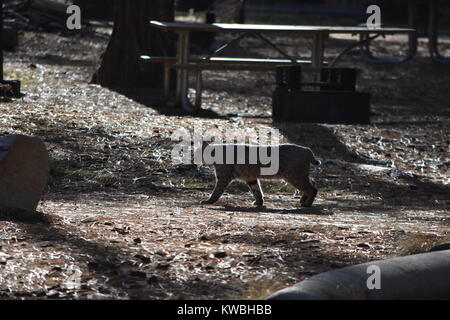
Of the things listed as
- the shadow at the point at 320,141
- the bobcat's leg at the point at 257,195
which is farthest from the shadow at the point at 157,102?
the bobcat's leg at the point at 257,195

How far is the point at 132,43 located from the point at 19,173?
10.4 meters

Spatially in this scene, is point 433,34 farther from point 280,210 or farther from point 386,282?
point 386,282

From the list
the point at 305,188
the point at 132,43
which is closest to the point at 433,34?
the point at 132,43

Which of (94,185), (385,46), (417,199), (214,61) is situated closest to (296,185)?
(417,199)

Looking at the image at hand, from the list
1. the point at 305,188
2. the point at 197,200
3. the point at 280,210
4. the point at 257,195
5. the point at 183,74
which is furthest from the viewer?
the point at 183,74

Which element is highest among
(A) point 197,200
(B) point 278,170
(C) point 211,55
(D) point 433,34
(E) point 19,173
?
(D) point 433,34

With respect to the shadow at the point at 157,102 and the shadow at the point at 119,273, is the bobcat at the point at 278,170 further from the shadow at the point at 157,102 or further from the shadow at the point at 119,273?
the shadow at the point at 157,102

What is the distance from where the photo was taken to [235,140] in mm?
13953

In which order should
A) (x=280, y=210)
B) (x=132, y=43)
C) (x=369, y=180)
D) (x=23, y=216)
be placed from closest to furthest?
(x=23, y=216), (x=280, y=210), (x=369, y=180), (x=132, y=43)

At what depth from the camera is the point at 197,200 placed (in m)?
11.0

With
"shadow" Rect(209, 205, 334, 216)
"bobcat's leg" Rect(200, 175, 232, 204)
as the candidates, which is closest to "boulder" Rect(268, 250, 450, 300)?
"shadow" Rect(209, 205, 334, 216)

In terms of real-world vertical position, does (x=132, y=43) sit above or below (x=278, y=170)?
above

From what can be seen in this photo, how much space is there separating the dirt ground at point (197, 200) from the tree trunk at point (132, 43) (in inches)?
22.9

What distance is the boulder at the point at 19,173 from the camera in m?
8.82
